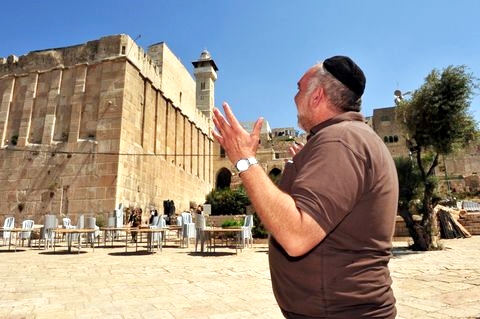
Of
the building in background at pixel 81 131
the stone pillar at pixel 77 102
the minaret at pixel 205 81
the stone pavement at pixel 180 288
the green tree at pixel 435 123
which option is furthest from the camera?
the minaret at pixel 205 81

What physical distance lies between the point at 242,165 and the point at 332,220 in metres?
0.36

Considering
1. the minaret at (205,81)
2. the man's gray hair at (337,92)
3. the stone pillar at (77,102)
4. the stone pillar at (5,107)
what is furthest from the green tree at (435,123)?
the minaret at (205,81)

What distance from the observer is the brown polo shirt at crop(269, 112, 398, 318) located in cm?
112

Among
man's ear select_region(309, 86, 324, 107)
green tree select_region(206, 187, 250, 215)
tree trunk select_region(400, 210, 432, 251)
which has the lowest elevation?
tree trunk select_region(400, 210, 432, 251)

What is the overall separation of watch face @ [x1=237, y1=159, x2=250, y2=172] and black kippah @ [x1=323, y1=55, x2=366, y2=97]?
507 mm

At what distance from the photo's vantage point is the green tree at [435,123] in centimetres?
940

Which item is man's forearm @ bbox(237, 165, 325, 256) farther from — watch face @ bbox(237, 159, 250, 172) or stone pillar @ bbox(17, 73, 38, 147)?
stone pillar @ bbox(17, 73, 38, 147)

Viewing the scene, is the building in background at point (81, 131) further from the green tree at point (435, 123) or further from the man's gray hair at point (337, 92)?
the man's gray hair at point (337, 92)

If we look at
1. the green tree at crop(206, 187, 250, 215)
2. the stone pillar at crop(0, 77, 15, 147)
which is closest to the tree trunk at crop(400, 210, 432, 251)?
the green tree at crop(206, 187, 250, 215)

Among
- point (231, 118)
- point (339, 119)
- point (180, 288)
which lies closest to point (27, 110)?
point (180, 288)

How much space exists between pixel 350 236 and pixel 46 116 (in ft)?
65.8

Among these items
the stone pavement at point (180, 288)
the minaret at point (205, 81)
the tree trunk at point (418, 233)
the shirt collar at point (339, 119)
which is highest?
the minaret at point (205, 81)

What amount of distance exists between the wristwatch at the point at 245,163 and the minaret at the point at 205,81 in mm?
38699

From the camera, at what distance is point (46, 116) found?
18.2 meters
